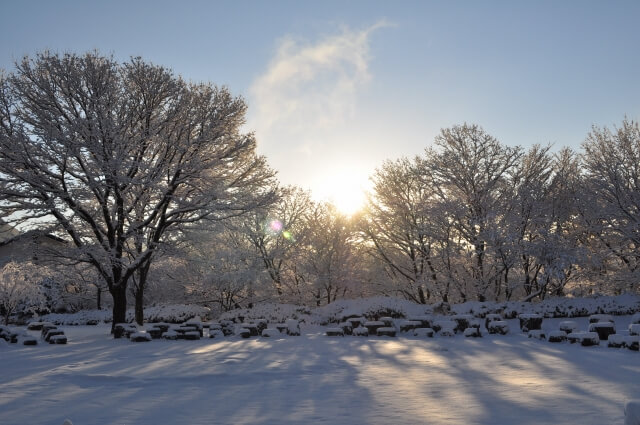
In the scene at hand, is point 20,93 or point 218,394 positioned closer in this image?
point 218,394

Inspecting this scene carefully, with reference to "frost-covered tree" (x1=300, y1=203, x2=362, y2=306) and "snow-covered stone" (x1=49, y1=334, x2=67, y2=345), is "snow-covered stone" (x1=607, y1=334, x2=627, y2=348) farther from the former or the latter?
"snow-covered stone" (x1=49, y1=334, x2=67, y2=345)

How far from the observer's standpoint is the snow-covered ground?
638cm

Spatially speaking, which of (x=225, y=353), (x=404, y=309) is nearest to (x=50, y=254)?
(x=225, y=353)

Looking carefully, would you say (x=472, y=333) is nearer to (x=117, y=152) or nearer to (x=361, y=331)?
(x=361, y=331)

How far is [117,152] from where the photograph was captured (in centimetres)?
1780

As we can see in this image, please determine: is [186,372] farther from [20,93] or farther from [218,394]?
[20,93]

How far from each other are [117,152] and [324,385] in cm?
1336

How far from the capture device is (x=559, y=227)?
26.3m

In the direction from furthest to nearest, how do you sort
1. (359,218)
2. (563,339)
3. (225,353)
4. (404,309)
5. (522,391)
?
(359,218) → (404,309) → (563,339) → (225,353) → (522,391)

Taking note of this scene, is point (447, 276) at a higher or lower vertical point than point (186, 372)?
higher

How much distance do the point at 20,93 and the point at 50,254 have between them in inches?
259

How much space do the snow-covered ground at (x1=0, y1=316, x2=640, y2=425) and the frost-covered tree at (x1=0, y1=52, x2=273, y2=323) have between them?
636 cm

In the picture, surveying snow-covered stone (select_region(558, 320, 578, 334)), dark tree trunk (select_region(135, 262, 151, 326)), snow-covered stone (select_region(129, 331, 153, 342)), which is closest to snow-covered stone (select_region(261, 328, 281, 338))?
snow-covered stone (select_region(129, 331, 153, 342))

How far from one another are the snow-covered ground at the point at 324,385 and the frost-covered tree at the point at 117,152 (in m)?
6.36
